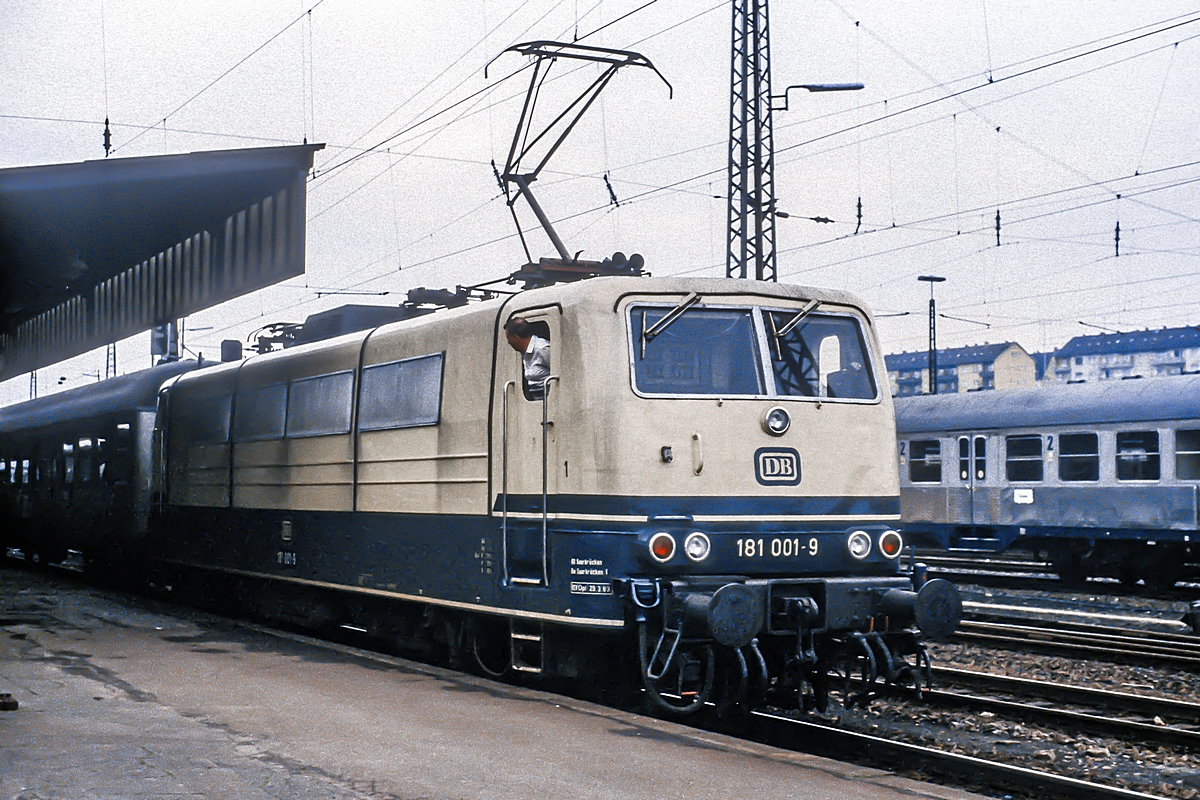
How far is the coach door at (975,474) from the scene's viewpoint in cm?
2192

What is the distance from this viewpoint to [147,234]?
45.6 ft

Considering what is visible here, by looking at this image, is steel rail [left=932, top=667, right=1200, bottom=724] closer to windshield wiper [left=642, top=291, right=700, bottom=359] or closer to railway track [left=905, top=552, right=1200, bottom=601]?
windshield wiper [left=642, top=291, right=700, bottom=359]

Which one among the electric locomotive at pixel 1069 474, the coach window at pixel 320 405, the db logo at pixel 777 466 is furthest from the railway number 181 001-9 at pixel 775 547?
the electric locomotive at pixel 1069 474

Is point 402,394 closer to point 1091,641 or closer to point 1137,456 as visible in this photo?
point 1091,641

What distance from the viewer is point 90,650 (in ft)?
36.4

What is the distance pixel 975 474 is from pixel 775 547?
1439cm

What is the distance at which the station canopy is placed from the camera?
10.7 metres

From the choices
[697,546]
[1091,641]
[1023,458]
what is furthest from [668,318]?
[1023,458]

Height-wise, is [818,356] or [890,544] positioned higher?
[818,356]

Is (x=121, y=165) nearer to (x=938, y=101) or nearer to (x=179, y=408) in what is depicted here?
(x=179, y=408)

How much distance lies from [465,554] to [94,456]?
12436 mm

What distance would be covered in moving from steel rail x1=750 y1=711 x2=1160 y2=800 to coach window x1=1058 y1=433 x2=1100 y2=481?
12331 mm

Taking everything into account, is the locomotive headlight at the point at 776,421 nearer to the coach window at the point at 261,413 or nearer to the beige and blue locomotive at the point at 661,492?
the beige and blue locomotive at the point at 661,492

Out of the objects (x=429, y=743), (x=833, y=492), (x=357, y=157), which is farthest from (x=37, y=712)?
(x=357, y=157)
